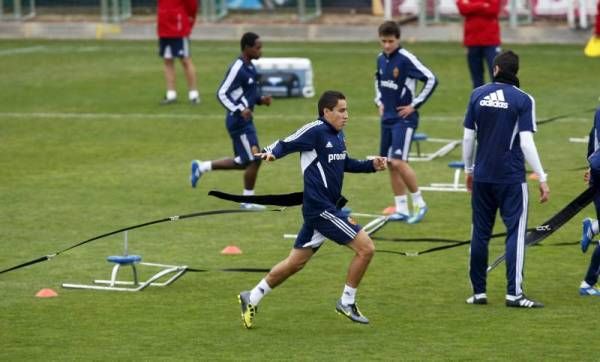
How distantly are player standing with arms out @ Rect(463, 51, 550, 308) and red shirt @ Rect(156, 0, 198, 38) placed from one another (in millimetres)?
14225

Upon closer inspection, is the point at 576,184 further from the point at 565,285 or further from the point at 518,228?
the point at 518,228

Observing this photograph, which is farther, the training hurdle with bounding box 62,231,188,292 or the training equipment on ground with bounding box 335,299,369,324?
the training hurdle with bounding box 62,231,188,292

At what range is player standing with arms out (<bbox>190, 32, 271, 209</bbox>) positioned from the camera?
1675 cm

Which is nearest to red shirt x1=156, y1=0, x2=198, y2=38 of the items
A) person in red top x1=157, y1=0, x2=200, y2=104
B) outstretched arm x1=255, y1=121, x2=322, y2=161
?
person in red top x1=157, y1=0, x2=200, y2=104

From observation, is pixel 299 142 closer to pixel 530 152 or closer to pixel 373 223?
pixel 530 152

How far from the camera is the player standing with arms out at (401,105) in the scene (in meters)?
16.0

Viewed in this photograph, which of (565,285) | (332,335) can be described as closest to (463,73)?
(565,285)

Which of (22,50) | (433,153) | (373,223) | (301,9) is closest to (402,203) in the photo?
(373,223)

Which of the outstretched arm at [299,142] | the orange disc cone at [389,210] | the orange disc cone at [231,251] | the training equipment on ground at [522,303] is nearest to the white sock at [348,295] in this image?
the outstretched arm at [299,142]

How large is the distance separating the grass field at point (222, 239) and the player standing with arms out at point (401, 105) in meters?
0.42

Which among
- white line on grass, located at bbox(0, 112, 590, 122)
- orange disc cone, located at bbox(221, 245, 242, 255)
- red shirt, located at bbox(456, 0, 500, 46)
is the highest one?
red shirt, located at bbox(456, 0, 500, 46)

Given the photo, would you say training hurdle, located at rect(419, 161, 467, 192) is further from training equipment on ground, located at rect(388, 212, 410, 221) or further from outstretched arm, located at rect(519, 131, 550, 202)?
outstretched arm, located at rect(519, 131, 550, 202)

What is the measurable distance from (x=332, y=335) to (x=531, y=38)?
23.6 m

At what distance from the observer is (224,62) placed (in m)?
31.1
